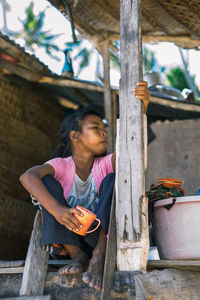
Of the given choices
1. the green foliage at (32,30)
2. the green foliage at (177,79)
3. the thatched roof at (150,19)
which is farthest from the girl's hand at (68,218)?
the green foliage at (32,30)

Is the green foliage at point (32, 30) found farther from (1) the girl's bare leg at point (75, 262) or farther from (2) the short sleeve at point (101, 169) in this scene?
(1) the girl's bare leg at point (75, 262)

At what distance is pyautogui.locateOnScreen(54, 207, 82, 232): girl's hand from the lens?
2.28 meters

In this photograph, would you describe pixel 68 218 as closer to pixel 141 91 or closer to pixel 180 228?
pixel 180 228

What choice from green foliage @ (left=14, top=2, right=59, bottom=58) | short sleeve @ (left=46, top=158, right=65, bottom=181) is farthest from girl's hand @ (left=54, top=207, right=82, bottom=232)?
green foliage @ (left=14, top=2, right=59, bottom=58)

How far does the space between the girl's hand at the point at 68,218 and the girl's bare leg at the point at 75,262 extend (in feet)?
0.73

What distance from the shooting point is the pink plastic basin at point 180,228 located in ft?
8.07

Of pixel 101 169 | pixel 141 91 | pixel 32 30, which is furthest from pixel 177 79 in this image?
pixel 141 91

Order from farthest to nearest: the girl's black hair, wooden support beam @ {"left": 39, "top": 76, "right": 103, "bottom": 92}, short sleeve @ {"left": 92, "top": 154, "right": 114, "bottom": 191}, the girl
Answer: wooden support beam @ {"left": 39, "top": 76, "right": 103, "bottom": 92} → the girl's black hair → short sleeve @ {"left": 92, "top": 154, "right": 114, "bottom": 191} → the girl

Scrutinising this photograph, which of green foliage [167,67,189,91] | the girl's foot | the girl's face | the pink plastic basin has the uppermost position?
green foliage [167,67,189,91]

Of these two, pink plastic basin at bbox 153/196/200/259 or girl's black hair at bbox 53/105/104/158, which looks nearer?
pink plastic basin at bbox 153/196/200/259

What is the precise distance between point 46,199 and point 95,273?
51 cm

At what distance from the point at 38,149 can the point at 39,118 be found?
418 millimetres

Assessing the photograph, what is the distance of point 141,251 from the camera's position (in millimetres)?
2314

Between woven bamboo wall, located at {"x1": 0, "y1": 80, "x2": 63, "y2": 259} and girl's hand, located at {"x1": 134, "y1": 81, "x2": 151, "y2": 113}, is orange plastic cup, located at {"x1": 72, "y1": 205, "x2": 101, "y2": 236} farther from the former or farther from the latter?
woven bamboo wall, located at {"x1": 0, "y1": 80, "x2": 63, "y2": 259}
